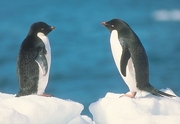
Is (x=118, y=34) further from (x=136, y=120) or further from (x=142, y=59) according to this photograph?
(x=136, y=120)

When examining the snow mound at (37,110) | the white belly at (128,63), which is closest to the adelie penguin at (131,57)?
the white belly at (128,63)

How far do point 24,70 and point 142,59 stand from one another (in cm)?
81

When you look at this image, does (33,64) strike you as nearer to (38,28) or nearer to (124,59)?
(38,28)

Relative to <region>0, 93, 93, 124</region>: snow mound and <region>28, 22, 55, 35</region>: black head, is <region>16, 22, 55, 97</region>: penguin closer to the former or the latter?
<region>28, 22, 55, 35</region>: black head

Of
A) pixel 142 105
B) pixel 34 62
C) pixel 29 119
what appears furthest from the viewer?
pixel 34 62

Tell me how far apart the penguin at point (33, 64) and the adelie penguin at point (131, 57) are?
1.59 ft

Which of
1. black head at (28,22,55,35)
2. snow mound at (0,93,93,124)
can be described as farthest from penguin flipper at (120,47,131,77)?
black head at (28,22,55,35)

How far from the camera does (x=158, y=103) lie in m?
3.72

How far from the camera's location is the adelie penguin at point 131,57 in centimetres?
377

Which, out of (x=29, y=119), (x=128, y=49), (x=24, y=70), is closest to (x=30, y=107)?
(x=29, y=119)

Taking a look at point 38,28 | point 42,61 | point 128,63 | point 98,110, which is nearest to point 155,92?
point 128,63

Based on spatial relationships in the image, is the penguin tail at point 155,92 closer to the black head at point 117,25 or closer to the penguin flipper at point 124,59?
the penguin flipper at point 124,59

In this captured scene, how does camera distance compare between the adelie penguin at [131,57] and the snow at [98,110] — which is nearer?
the snow at [98,110]

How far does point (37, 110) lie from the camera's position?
339cm
